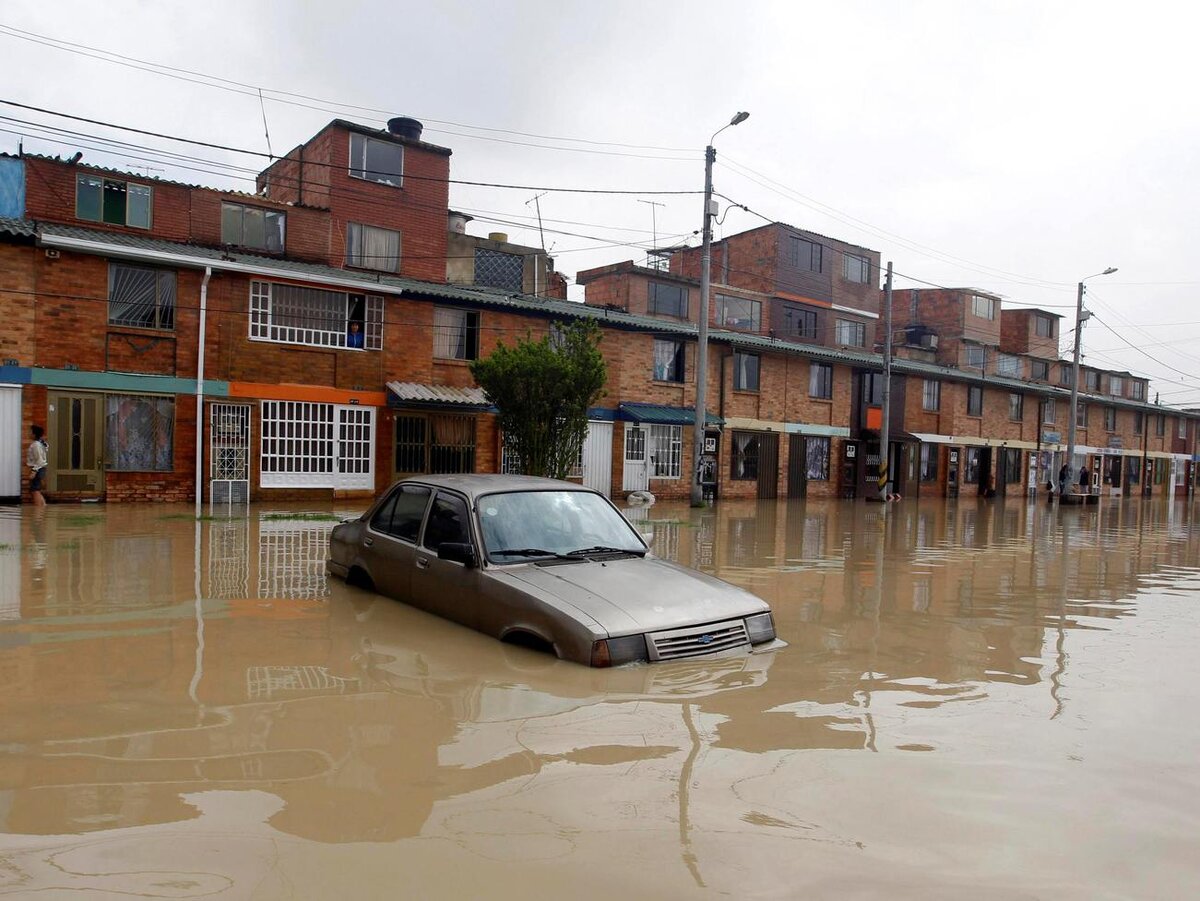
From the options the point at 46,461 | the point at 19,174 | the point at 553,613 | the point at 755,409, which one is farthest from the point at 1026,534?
the point at 19,174

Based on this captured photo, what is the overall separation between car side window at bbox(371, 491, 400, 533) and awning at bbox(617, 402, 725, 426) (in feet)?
61.7

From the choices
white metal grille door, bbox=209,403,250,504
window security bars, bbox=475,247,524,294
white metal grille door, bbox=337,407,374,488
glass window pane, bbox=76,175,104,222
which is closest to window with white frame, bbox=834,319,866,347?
window security bars, bbox=475,247,524,294

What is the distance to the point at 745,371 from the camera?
30.5 m

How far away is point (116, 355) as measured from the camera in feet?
61.0

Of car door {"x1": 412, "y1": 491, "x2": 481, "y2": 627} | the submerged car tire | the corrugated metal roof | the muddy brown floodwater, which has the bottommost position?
the muddy brown floodwater

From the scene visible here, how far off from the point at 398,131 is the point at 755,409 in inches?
587

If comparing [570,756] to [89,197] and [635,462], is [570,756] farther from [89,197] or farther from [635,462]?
[635,462]

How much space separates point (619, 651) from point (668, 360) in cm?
2354

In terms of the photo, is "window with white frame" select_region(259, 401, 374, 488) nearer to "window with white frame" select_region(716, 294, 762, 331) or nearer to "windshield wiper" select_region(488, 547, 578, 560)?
"windshield wiper" select_region(488, 547, 578, 560)

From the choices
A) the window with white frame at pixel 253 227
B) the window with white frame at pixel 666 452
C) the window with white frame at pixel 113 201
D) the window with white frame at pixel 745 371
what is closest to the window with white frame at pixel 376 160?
the window with white frame at pixel 253 227

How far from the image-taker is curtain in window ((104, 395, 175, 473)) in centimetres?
1862

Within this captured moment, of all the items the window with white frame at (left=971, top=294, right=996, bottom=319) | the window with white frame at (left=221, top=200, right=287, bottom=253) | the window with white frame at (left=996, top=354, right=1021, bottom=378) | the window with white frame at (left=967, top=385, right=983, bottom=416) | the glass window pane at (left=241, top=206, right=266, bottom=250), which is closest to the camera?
the window with white frame at (left=221, top=200, right=287, bottom=253)

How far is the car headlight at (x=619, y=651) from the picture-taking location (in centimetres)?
538

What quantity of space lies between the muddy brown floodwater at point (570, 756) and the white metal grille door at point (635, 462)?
18416 millimetres
